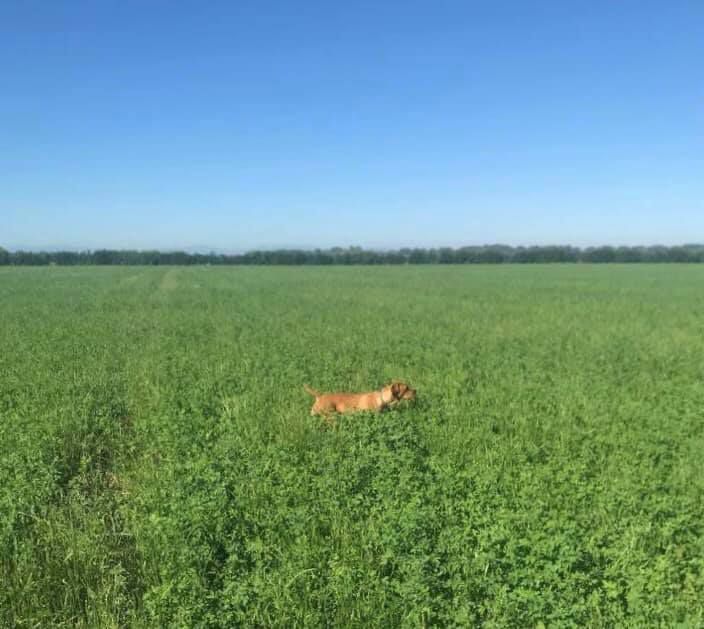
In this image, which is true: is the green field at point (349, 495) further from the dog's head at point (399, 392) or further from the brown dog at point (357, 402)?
the brown dog at point (357, 402)

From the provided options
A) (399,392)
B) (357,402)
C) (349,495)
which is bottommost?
(349,495)

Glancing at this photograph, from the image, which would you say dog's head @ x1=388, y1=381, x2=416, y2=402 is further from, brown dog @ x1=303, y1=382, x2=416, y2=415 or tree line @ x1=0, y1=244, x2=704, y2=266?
tree line @ x1=0, y1=244, x2=704, y2=266

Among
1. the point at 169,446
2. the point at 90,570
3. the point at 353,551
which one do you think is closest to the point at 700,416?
the point at 353,551

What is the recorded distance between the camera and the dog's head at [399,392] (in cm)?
689

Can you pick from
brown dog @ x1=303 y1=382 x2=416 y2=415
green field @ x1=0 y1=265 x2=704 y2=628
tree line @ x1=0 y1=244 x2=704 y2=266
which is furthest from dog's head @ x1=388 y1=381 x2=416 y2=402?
tree line @ x1=0 y1=244 x2=704 y2=266

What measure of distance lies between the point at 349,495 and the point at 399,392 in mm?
2646

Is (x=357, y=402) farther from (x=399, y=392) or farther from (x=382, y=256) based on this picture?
(x=382, y=256)

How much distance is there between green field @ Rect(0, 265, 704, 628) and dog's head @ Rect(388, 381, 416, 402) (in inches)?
6.7

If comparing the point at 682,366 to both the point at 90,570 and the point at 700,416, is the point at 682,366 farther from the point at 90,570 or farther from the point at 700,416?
the point at 90,570

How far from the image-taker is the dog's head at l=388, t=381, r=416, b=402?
22.6 feet

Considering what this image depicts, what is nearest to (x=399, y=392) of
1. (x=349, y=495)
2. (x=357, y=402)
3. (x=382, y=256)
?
(x=357, y=402)

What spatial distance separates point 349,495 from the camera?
443 centimetres

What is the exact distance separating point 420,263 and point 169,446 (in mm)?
94790

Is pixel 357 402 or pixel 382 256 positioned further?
pixel 382 256
